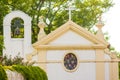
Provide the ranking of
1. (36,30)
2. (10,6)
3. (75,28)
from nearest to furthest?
1. (75,28)
2. (10,6)
3. (36,30)

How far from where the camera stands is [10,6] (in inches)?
1911

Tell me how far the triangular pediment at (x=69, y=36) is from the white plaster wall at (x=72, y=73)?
64 cm

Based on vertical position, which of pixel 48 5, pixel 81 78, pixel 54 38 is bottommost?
pixel 81 78

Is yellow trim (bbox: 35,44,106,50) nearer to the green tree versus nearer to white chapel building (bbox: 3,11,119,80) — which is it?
white chapel building (bbox: 3,11,119,80)

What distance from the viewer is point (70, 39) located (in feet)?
127

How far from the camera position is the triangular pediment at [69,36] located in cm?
3838

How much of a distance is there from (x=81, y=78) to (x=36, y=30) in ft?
47.6

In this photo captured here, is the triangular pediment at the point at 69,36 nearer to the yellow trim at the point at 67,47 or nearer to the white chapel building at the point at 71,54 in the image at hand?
the white chapel building at the point at 71,54

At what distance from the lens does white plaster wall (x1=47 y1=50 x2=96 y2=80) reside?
38.6 meters

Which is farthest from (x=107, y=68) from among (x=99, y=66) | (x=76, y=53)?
(x=76, y=53)

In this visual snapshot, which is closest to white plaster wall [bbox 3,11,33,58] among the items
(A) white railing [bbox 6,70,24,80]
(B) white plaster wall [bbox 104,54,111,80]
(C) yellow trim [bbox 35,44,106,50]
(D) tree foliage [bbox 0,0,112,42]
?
(C) yellow trim [bbox 35,44,106,50]

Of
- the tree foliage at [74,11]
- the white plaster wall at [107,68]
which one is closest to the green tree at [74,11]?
the tree foliage at [74,11]

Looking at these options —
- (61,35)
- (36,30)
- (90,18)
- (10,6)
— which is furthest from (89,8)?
(61,35)

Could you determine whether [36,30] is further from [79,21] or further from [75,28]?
[75,28]
